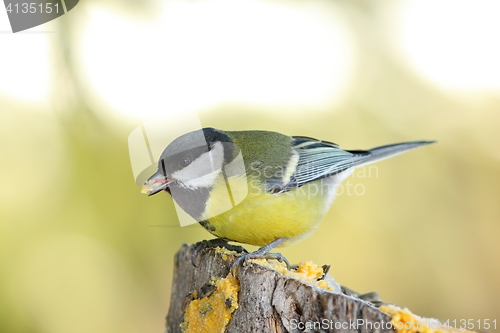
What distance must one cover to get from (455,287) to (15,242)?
3626mm

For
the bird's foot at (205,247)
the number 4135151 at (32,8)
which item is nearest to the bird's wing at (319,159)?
the bird's foot at (205,247)

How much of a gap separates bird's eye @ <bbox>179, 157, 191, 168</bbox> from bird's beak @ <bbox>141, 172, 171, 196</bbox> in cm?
9

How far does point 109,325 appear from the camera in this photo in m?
3.23

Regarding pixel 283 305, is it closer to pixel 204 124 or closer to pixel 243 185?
pixel 243 185

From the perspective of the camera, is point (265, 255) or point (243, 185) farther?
point (243, 185)

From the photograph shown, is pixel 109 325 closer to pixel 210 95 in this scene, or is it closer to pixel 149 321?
pixel 149 321

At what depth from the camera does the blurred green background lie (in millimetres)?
3090

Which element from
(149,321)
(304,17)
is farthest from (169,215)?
(304,17)

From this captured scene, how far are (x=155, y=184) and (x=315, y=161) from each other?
932 millimetres

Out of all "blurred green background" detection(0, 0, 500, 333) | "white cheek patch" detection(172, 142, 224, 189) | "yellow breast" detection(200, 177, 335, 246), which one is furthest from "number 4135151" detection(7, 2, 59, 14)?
"yellow breast" detection(200, 177, 335, 246)

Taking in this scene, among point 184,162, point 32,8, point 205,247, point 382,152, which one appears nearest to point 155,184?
point 184,162

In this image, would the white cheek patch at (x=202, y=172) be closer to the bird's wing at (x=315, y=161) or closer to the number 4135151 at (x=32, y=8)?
the bird's wing at (x=315, y=161)

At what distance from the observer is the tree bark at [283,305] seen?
105cm

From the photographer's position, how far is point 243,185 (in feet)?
5.75
